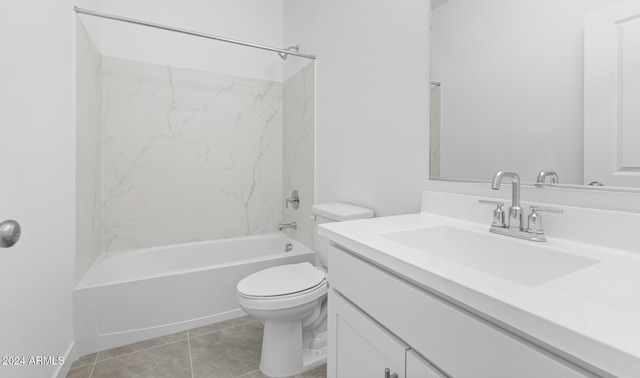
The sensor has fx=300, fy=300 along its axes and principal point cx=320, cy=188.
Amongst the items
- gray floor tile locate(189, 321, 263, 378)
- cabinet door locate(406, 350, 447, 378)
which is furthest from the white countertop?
gray floor tile locate(189, 321, 263, 378)

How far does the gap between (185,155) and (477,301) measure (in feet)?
8.10

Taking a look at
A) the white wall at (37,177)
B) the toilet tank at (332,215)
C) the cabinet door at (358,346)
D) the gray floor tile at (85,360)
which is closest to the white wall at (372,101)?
the toilet tank at (332,215)

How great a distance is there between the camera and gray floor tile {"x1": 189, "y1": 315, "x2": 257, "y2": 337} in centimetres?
191

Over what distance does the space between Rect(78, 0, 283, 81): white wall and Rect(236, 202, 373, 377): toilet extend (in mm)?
1739

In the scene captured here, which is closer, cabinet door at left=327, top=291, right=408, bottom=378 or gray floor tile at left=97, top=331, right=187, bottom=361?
cabinet door at left=327, top=291, right=408, bottom=378

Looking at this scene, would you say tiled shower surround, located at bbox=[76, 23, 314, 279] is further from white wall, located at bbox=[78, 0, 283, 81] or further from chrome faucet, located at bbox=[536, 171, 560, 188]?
chrome faucet, located at bbox=[536, 171, 560, 188]

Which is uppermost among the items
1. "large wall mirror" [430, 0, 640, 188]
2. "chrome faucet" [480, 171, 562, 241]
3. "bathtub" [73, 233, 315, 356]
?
"large wall mirror" [430, 0, 640, 188]

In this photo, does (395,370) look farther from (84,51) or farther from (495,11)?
(84,51)

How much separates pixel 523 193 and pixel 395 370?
67 centimetres

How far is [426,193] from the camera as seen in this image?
1246 millimetres

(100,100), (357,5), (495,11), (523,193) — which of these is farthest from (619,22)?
(100,100)

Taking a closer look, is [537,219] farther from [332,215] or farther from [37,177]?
[37,177]

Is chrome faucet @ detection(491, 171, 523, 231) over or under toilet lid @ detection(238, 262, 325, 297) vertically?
over

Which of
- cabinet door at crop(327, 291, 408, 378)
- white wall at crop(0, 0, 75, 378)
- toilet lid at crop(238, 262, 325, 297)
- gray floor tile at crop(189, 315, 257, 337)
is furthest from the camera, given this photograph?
gray floor tile at crop(189, 315, 257, 337)
